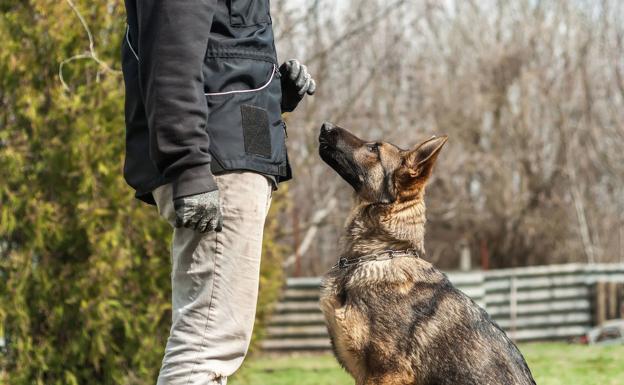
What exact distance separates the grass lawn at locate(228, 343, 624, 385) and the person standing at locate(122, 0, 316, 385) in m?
4.59

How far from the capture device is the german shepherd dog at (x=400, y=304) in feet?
12.3

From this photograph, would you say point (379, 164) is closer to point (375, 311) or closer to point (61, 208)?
point (375, 311)

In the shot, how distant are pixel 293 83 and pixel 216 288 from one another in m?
1.10

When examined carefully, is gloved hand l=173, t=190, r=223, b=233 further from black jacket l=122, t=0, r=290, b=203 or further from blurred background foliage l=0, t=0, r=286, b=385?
blurred background foliage l=0, t=0, r=286, b=385

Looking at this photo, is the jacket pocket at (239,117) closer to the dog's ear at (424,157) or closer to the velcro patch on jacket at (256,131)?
the velcro patch on jacket at (256,131)

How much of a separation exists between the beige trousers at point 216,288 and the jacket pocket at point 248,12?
56 cm

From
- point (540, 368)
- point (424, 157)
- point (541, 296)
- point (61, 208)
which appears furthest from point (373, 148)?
point (541, 296)

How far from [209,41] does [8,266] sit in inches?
143

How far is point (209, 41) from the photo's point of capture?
307 cm

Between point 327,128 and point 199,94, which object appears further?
point 327,128

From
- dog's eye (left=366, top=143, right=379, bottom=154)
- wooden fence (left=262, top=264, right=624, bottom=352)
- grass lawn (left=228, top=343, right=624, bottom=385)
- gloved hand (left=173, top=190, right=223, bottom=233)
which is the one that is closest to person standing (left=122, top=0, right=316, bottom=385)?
gloved hand (left=173, top=190, right=223, bottom=233)

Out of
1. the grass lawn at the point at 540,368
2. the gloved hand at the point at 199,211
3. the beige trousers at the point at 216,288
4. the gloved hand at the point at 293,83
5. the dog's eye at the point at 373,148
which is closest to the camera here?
the gloved hand at the point at 199,211

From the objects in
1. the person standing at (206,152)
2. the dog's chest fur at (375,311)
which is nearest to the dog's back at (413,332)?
the dog's chest fur at (375,311)

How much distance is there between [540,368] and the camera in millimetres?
8578
